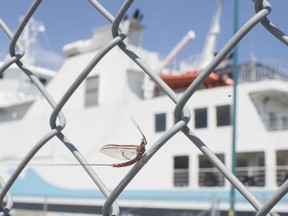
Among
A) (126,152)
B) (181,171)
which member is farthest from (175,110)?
(181,171)

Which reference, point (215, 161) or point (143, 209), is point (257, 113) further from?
point (215, 161)

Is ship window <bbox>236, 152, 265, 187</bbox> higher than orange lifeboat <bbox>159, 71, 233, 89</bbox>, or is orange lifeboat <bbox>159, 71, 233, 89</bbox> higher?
orange lifeboat <bbox>159, 71, 233, 89</bbox>

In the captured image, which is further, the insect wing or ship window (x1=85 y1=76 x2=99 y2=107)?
ship window (x1=85 y1=76 x2=99 y2=107)

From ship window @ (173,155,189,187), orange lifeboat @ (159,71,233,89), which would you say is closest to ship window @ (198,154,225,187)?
ship window @ (173,155,189,187)

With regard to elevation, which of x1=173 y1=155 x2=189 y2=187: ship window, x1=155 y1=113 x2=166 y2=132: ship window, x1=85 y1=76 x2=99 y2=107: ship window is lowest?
x1=173 y1=155 x2=189 y2=187: ship window

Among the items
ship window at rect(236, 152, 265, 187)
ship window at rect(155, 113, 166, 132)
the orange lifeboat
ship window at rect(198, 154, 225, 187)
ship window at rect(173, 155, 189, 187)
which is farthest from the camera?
ship window at rect(155, 113, 166, 132)

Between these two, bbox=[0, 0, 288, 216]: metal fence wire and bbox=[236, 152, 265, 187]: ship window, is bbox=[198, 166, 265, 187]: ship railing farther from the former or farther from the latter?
bbox=[0, 0, 288, 216]: metal fence wire

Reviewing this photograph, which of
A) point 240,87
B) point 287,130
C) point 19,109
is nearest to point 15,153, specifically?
point 19,109
